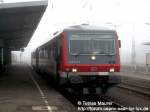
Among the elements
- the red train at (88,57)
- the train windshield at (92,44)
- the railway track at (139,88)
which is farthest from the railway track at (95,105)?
the railway track at (139,88)

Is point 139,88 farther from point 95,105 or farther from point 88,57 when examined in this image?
point 95,105

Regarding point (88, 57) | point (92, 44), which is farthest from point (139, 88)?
point (88, 57)

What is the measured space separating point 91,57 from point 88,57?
0.40 ft

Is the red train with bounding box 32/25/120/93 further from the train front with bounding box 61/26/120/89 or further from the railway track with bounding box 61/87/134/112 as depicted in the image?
the railway track with bounding box 61/87/134/112

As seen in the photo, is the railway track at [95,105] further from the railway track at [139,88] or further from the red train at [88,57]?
the railway track at [139,88]

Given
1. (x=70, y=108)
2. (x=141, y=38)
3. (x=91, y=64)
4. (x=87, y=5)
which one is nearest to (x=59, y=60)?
(x=91, y=64)

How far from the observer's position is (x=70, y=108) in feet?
45.0

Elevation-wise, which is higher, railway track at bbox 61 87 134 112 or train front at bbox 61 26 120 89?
train front at bbox 61 26 120 89

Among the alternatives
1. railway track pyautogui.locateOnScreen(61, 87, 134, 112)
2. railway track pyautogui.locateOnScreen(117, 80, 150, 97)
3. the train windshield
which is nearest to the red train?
the train windshield

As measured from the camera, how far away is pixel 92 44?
55.8 ft

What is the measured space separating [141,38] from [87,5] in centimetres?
4420

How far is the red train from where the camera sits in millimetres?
16422

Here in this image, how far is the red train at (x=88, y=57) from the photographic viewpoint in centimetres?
1642

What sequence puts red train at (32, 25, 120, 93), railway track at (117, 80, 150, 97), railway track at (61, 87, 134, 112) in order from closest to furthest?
railway track at (61, 87, 134, 112), red train at (32, 25, 120, 93), railway track at (117, 80, 150, 97)
